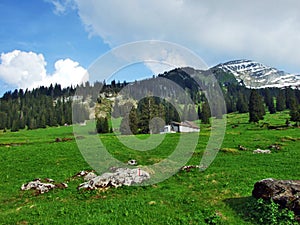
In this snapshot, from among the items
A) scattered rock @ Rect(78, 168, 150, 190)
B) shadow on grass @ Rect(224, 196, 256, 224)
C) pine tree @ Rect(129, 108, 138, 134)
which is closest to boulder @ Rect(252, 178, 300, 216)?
shadow on grass @ Rect(224, 196, 256, 224)

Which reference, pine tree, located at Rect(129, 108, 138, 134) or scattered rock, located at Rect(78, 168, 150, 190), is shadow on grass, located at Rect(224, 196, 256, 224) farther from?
pine tree, located at Rect(129, 108, 138, 134)

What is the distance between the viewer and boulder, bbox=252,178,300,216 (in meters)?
15.3

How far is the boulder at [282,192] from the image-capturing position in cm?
1526

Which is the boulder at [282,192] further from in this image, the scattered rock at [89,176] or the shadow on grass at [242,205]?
the scattered rock at [89,176]

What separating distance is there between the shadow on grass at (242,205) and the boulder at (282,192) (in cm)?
65

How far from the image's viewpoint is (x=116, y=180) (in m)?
22.4

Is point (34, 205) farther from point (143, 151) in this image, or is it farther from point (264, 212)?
point (143, 151)

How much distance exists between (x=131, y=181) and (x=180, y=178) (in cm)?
483

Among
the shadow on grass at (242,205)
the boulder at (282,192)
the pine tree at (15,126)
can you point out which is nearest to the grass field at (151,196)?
the shadow on grass at (242,205)

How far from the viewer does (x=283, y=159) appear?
1281 inches

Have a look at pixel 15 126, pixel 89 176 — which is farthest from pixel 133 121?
pixel 15 126

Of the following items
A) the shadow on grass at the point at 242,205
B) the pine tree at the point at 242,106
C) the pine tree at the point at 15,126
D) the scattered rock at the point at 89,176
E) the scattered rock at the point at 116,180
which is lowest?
the shadow on grass at the point at 242,205

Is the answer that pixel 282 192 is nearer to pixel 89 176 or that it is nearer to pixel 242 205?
pixel 242 205

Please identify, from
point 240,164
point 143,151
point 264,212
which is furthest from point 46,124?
point 264,212
